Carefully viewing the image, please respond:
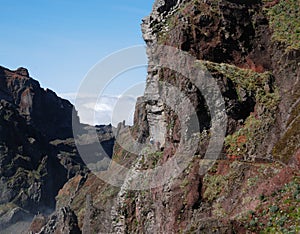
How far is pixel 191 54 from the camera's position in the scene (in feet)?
104

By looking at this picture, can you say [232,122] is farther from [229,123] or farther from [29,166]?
[29,166]

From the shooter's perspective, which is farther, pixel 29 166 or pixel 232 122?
pixel 29 166

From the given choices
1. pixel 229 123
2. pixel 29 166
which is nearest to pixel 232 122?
pixel 229 123

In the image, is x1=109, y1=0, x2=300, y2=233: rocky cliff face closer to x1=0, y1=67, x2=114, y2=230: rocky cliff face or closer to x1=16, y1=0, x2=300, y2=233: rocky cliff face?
x1=16, y1=0, x2=300, y2=233: rocky cliff face

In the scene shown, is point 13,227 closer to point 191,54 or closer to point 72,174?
point 72,174

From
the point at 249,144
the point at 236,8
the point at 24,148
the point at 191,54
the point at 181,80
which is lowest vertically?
the point at 249,144

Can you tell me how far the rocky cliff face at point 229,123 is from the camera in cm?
1952

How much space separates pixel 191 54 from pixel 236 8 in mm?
5302

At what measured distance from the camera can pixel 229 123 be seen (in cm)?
2855

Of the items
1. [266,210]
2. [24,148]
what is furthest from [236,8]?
[24,148]

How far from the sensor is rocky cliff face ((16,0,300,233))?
1952cm

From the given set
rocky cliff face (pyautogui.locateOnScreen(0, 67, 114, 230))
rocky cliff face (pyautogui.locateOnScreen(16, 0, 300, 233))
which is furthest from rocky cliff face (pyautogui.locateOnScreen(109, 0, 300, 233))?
rocky cliff face (pyautogui.locateOnScreen(0, 67, 114, 230))

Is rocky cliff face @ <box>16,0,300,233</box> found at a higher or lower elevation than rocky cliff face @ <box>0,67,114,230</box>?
lower

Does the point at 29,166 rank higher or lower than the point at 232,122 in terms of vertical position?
higher
